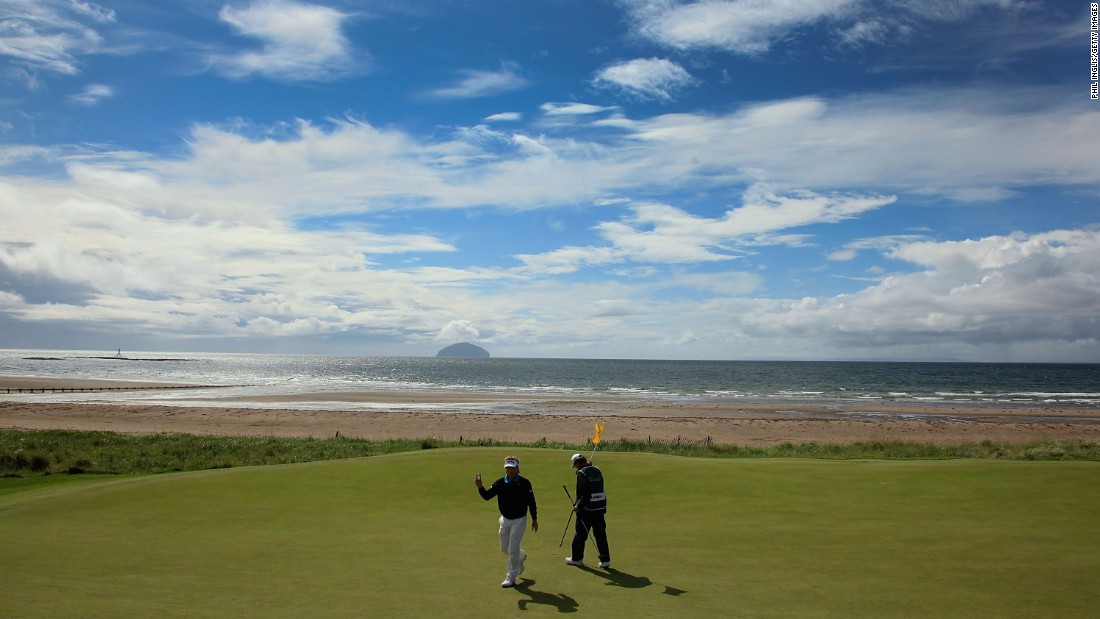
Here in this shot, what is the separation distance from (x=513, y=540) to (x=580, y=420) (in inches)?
1772

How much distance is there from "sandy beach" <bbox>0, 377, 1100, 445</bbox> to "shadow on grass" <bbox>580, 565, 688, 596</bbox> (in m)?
29.4

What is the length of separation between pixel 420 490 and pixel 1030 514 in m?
12.3

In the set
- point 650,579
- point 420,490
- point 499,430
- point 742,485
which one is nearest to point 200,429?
point 499,430

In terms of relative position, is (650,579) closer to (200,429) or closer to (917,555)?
(917,555)

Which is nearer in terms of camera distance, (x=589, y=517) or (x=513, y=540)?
(x=513, y=540)

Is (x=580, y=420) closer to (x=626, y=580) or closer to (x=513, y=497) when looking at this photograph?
(x=513, y=497)

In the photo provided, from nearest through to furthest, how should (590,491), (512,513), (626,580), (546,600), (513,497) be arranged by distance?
(546,600) < (626,580) < (512,513) < (513,497) < (590,491)

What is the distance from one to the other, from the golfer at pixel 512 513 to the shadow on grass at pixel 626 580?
3.99 feet

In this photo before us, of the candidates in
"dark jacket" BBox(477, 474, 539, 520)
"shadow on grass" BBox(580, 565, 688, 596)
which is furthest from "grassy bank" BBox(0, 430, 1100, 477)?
"dark jacket" BBox(477, 474, 539, 520)

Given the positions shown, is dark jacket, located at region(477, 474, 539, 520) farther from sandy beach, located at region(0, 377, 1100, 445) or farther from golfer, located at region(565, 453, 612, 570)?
sandy beach, located at region(0, 377, 1100, 445)

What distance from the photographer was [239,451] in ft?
91.8

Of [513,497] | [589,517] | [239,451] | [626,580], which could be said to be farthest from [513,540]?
[239,451]

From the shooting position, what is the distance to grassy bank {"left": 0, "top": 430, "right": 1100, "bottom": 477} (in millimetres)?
22406

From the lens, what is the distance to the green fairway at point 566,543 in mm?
8914
